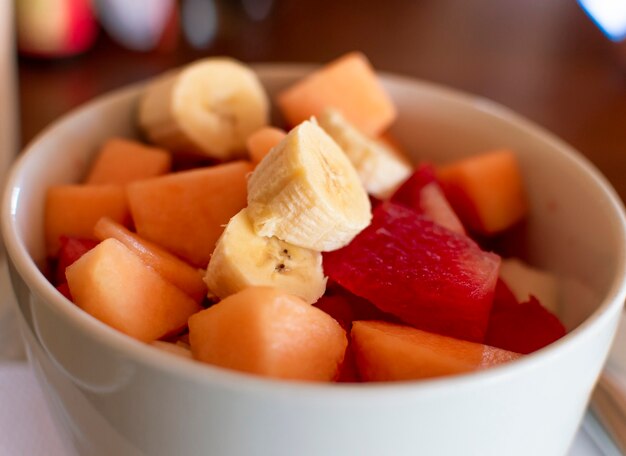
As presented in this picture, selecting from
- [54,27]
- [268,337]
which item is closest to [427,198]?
[268,337]

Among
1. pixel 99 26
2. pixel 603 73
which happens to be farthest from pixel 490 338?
pixel 99 26

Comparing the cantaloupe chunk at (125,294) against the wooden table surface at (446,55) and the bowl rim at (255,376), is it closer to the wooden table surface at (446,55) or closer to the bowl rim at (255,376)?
the bowl rim at (255,376)

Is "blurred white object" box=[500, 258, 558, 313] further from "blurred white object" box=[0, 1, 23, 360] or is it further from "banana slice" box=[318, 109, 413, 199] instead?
"blurred white object" box=[0, 1, 23, 360]

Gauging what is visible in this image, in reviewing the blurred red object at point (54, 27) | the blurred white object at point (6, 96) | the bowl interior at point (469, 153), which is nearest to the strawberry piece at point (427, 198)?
the bowl interior at point (469, 153)

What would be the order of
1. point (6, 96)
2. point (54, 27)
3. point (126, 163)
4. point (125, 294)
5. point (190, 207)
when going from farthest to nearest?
point (54, 27)
point (6, 96)
point (126, 163)
point (190, 207)
point (125, 294)

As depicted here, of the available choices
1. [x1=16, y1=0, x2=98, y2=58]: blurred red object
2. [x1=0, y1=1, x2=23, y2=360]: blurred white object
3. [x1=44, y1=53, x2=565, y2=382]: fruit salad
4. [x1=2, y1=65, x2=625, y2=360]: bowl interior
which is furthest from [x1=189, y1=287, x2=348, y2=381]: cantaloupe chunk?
[x1=16, y1=0, x2=98, y2=58]: blurred red object

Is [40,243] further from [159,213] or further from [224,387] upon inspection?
[224,387]

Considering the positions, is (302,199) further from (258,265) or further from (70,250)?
(70,250)
